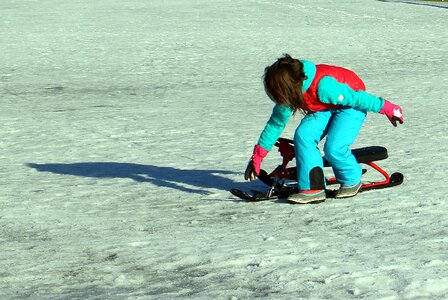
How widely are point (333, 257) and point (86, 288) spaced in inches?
51.4

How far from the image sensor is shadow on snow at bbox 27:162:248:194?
7930 millimetres

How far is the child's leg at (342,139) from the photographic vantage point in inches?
272

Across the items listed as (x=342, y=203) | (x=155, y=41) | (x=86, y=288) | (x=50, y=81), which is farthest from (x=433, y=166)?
(x=155, y=41)

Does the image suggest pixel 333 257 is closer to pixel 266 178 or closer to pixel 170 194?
pixel 266 178

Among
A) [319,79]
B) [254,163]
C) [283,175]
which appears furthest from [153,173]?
[319,79]

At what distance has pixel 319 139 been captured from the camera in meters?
6.95

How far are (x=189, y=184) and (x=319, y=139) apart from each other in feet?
4.50

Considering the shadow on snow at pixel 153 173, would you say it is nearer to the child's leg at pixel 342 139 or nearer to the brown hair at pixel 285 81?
the child's leg at pixel 342 139

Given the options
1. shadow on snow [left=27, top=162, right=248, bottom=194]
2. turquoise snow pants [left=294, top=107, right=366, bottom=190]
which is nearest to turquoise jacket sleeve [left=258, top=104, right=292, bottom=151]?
turquoise snow pants [left=294, top=107, right=366, bottom=190]

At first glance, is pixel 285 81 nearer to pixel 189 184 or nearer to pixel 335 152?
pixel 335 152

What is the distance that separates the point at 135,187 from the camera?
789cm

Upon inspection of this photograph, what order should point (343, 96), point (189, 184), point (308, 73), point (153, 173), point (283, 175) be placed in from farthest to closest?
point (153, 173) < point (189, 184) < point (283, 175) < point (343, 96) < point (308, 73)

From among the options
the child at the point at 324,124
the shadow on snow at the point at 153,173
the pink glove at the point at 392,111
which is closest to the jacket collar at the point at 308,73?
the child at the point at 324,124

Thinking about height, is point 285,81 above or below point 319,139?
above
